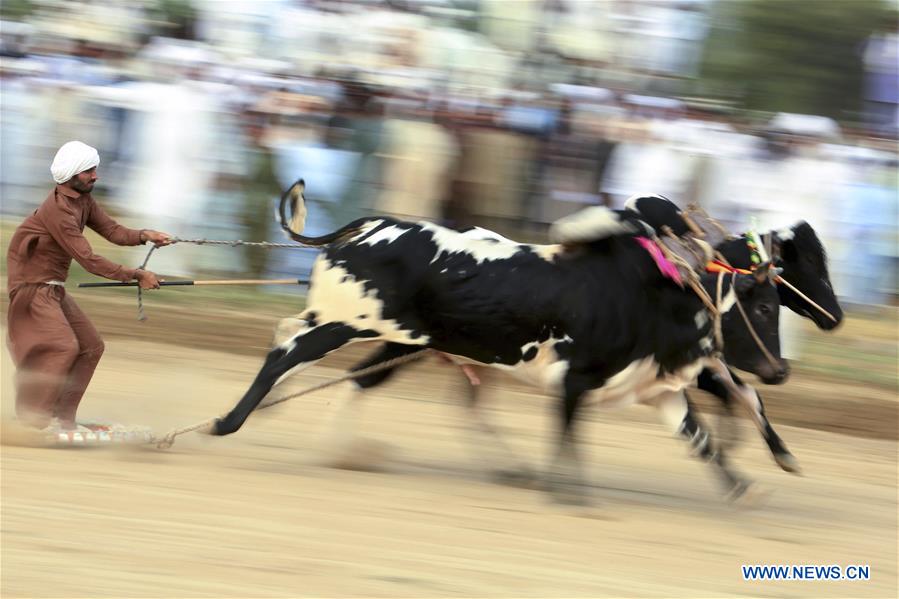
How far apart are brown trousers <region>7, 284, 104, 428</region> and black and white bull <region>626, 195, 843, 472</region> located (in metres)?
3.10

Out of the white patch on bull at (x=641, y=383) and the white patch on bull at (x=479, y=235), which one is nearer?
the white patch on bull at (x=641, y=383)

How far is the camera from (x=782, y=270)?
7.58 m

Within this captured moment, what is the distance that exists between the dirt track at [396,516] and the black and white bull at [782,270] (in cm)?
50

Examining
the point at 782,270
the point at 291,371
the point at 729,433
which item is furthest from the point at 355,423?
the point at 782,270

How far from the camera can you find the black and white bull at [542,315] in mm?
7066

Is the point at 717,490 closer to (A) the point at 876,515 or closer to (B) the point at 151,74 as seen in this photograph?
(A) the point at 876,515

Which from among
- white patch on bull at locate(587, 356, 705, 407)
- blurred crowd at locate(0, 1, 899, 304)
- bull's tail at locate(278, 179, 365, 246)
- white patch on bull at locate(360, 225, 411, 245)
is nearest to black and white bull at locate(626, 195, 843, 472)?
white patch on bull at locate(587, 356, 705, 407)

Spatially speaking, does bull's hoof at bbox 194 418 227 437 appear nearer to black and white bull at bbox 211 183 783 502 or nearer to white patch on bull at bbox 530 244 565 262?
black and white bull at bbox 211 183 783 502

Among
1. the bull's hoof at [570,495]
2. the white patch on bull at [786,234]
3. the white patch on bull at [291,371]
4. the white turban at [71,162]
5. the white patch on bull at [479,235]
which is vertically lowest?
the bull's hoof at [570,495]

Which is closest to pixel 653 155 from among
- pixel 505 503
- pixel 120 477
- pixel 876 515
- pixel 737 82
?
pixel 737 82

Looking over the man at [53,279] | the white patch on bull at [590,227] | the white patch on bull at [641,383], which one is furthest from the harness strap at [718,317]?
the man at [53,279]

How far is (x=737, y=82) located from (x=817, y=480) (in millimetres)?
7785

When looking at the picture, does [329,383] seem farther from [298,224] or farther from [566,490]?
[566,490]

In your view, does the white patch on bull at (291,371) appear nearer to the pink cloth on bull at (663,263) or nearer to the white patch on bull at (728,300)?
the pink cloth on bull at (663,263)
